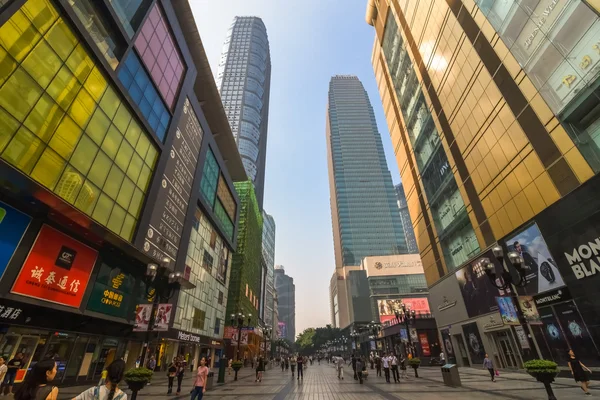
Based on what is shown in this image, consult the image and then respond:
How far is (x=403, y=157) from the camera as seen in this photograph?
4338 cm

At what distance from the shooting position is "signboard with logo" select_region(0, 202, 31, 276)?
12.2m

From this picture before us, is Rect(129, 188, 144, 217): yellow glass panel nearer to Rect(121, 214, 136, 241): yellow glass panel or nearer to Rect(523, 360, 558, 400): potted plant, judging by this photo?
Rect(121, 214, 136, 241): yellow glass panel

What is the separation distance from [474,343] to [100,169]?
34.1 meters

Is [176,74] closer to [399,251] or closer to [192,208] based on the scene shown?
[192,208]

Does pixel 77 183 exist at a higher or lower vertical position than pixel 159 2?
lower

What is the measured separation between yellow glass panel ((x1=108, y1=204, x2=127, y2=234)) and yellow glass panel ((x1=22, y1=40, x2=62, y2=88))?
7819 mm

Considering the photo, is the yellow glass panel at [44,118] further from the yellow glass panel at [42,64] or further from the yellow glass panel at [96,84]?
the yellow glass panel at [96,84]

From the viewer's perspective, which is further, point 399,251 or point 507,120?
point 399,251

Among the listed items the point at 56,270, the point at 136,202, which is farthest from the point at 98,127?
the point at 56,270

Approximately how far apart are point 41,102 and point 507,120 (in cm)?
2881

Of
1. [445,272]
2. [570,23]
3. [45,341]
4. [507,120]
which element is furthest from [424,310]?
[45,341]

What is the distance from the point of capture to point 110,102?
59.3 ft

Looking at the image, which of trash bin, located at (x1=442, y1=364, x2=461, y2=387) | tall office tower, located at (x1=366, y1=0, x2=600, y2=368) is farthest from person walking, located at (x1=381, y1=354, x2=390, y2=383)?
tall office tower, located at (x1=366, y1=0, x2=600, y2=368)

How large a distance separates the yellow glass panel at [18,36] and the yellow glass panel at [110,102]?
4457mm
